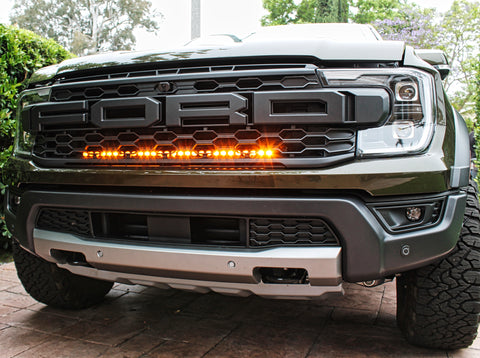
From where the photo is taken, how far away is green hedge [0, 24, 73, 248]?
3.86 meters

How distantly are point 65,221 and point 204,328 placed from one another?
94cm

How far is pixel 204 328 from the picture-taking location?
243cm

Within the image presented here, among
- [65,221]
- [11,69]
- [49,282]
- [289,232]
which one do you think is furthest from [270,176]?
[11,69]

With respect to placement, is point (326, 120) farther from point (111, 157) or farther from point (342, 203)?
point (111, 157)

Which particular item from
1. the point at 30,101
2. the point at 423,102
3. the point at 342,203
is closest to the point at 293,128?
the point at 342,203

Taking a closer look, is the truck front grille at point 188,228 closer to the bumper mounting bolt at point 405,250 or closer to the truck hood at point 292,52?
the bumper mounting bolt at point 405,250

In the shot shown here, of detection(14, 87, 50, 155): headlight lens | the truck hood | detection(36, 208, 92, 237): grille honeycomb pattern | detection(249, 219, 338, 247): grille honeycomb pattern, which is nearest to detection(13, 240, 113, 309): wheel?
detection(36, 208, 92, 237): grille honeycomb pattern

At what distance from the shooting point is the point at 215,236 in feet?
6.19

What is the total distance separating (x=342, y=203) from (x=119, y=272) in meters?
1.05

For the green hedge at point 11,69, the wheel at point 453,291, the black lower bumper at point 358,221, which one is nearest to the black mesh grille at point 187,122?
the black lower bumper at point 358,221

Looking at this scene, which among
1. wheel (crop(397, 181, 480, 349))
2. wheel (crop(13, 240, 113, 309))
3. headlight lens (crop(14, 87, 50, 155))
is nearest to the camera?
wheel (crop(397, 181, 480, 349))

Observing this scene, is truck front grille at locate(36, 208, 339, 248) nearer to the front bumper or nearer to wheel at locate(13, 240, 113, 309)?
the front bumper

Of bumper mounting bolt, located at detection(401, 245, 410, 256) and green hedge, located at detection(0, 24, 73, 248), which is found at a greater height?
green hedge, located at detection(0, 24, 73, 248)

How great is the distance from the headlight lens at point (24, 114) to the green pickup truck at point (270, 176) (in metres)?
0.13
